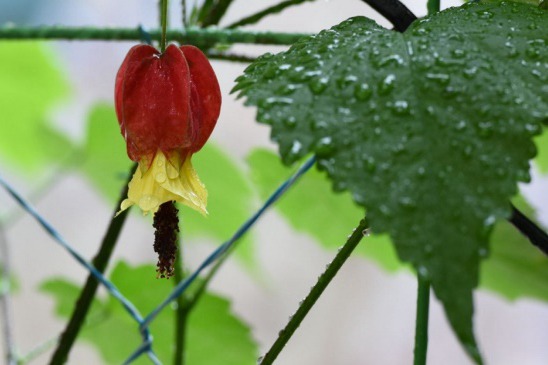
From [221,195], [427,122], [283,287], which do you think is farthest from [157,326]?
[283,287]

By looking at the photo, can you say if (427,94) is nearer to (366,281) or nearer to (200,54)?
(200,54)

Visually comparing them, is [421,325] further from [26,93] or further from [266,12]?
[26,93]

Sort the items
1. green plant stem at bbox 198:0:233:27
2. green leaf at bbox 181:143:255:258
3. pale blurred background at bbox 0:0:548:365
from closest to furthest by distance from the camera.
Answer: green plant stem at bbox 198:0:233:27 → green leaf at bbox 181:143:255:258 → pale blurred background at bbox 0:0:548:365

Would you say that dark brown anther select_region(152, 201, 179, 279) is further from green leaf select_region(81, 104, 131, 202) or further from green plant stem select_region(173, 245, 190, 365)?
green leaf select_region(81, 104, 131, 202)

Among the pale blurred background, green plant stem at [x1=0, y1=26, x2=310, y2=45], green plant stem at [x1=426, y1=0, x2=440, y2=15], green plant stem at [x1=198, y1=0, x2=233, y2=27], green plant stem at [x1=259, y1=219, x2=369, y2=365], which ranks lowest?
the pale blurred background

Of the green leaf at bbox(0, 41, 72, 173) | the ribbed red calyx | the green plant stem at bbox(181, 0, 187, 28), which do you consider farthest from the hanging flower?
the green leaf at bbox(0, 41, 72, 173)

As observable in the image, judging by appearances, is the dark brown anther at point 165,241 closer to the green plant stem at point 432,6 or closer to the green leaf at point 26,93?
the green plant stem at point 432,6
